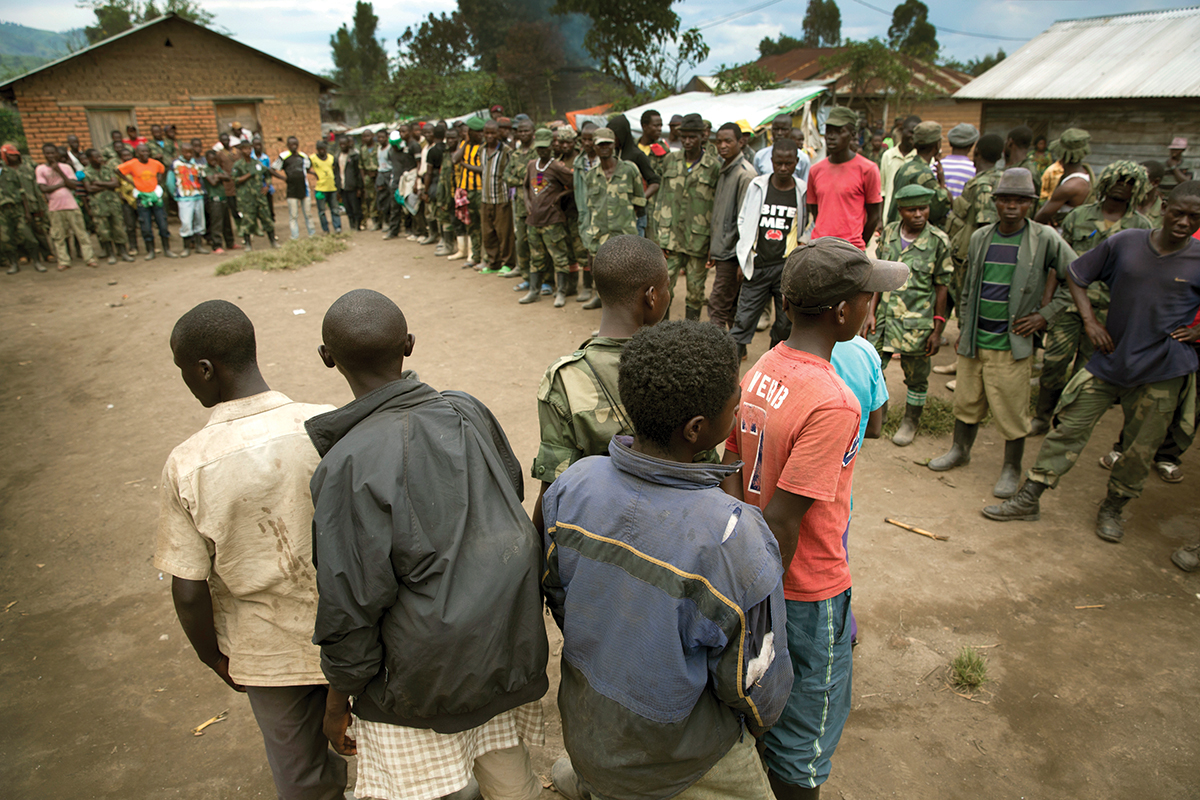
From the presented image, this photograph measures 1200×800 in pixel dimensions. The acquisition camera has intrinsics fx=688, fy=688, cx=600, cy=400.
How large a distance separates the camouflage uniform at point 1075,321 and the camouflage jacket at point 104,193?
12.5 meters

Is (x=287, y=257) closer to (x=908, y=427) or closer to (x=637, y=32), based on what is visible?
(x=908, y=427)

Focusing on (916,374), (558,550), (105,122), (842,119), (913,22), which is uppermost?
(913,22)

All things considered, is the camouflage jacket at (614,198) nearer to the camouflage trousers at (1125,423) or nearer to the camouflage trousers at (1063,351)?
the camouflage trousers at (1063,351)

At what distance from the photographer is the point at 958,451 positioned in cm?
468

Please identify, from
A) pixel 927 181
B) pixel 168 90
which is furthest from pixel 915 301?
pixel 168 90

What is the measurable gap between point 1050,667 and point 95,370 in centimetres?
787

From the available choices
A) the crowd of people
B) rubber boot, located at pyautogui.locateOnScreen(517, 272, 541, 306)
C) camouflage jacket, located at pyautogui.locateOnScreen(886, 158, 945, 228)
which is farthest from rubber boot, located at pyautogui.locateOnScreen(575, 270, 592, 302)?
the crowd of people

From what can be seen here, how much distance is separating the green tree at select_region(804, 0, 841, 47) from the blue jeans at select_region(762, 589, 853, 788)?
85128 millimetres

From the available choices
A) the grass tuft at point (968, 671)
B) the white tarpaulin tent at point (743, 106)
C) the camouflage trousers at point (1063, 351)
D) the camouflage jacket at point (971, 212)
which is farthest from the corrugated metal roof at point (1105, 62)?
the grass tuft at point (968, 671)

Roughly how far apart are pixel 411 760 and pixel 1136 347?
3.96 metres

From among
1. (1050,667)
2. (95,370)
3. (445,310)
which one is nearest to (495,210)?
(445,310)

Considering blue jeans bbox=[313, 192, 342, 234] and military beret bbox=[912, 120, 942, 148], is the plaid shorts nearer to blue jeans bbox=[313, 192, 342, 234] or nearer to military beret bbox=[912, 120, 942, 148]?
military beret bbox=[912, 120, 942, 148]

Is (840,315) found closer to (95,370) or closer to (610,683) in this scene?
(610,683)

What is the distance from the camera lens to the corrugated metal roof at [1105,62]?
11383 millimetres
